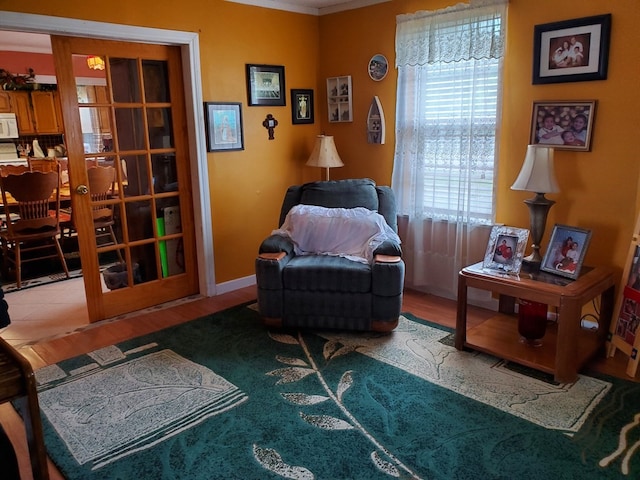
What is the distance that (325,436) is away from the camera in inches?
86.4

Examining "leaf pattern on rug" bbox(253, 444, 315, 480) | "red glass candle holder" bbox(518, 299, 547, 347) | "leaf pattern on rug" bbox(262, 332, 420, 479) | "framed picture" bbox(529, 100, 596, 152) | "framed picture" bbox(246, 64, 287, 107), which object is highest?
"framed picture" bbox(246, 64, 287, 107)

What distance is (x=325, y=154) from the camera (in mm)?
4152

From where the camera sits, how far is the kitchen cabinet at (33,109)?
6805 millimetres

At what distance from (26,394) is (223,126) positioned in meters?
2.73

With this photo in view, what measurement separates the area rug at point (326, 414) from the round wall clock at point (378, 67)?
85.3 inches

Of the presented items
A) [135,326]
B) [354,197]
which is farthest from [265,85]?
[135,326]

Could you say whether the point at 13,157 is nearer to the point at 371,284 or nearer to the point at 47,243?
the point at 47,243

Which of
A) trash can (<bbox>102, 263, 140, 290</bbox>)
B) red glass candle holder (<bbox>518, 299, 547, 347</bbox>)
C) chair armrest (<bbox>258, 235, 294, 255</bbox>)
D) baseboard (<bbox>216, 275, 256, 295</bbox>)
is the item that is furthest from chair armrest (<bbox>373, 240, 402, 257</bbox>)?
trash can (<bbox>102, 263, 140, 290</bbox>)

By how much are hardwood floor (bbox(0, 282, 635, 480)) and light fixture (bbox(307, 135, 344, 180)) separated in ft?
4.01

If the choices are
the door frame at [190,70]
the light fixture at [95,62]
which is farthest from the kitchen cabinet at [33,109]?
the door frame at [190,70]

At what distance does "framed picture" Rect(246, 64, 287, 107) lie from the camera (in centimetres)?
405

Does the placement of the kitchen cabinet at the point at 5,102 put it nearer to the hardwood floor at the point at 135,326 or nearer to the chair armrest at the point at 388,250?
the hardwood floor at the point at 135,326

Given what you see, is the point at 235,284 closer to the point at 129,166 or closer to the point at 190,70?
the point at 129,166

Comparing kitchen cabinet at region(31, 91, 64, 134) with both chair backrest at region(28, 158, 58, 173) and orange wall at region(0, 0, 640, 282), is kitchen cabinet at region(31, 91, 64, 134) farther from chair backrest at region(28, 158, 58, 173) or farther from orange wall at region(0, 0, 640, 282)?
orange wall at region(0, 0, 640, 282)
